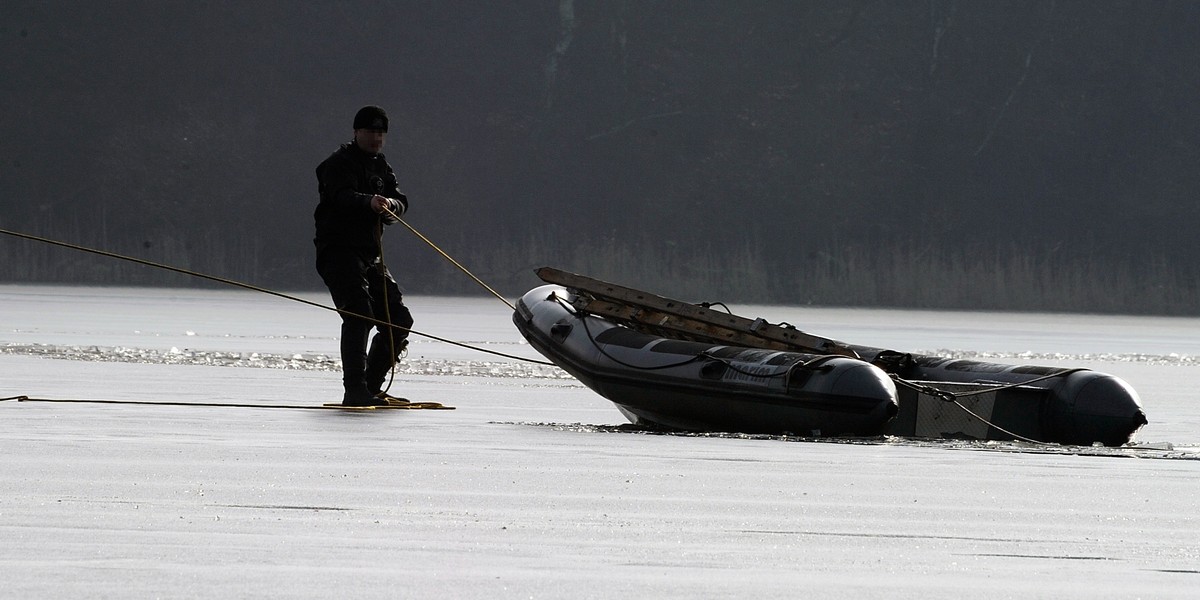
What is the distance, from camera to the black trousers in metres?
10.6

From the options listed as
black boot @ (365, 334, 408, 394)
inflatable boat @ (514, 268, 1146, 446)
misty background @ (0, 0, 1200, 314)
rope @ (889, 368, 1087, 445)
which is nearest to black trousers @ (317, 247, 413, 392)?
black boot @ (365, 334, 408, 394)

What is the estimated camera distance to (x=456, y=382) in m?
15.2

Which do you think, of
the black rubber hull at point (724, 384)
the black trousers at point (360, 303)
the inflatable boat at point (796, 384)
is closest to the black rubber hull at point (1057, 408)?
the inflatable boat at point (796, 384)

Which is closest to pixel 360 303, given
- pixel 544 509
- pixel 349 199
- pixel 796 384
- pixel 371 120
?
pixel 349 199

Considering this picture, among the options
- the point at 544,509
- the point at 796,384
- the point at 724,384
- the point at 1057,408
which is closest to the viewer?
the point at 544,509

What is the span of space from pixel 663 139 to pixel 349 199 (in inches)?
3251

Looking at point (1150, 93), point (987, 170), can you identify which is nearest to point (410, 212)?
point (987, 170)

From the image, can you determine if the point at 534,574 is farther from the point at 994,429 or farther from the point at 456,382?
the point at 456,382

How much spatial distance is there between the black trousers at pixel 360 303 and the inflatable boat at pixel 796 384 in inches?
38.8

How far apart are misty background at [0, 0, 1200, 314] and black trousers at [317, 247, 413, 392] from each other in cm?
7237

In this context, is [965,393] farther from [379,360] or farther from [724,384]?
[379,360]

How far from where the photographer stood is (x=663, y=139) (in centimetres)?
9269

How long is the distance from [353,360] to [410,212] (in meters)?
76.8

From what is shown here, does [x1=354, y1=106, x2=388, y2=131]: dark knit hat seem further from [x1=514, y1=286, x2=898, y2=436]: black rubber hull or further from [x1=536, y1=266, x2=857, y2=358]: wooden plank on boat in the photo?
[x1=514, y1=286, x2=898, y2=436]: black rubber hull
